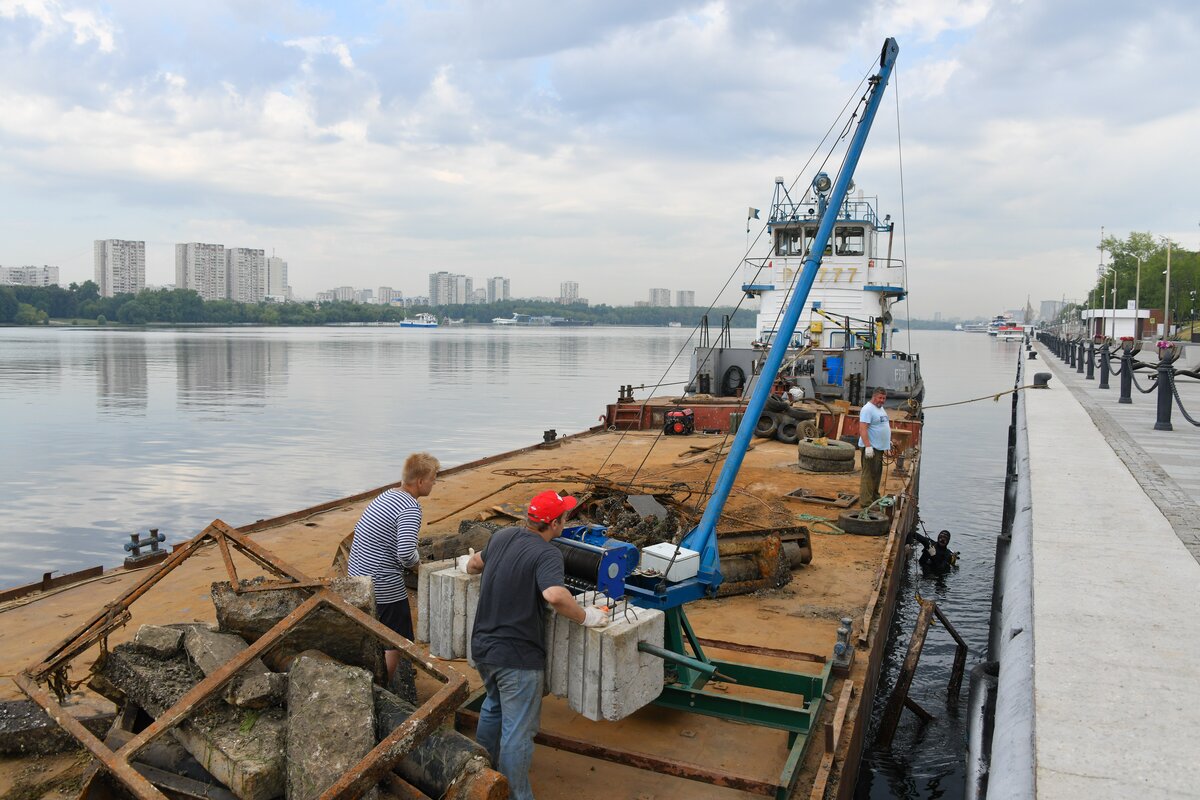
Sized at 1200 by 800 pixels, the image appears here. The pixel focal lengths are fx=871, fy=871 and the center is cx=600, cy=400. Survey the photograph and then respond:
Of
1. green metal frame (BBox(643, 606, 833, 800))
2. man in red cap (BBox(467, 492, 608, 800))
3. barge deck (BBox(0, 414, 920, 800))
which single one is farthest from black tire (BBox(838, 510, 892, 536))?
man in red cap (BBox(467, 492, 608, 800))

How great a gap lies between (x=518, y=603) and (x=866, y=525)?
735 cm

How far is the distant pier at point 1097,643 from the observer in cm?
406

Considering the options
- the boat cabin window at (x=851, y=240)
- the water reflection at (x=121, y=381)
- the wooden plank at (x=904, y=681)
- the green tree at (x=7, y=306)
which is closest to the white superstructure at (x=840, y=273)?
the boat cabin window at (x=851, y=240)

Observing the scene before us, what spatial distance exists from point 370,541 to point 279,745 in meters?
1.52

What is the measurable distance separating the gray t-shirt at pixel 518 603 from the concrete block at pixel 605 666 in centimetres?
24

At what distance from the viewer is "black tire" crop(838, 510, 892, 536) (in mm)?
10750

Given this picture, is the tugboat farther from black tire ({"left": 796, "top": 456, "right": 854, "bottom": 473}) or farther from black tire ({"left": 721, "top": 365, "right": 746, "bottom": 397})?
black tire ({"left": 796, "top": 456, "right": 854, "bottom": 473})

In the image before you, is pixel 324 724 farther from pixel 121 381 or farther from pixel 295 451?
pixel 121 381

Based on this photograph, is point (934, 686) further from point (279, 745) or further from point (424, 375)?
point (424, 375)

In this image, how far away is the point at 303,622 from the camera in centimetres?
Answer: 492

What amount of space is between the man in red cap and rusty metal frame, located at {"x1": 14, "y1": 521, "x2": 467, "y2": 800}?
243 mm

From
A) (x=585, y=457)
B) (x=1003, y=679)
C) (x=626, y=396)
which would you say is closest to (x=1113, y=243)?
(x=626, y=396)

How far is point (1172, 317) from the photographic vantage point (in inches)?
3036

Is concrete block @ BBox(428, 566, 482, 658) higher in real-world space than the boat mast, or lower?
lower
